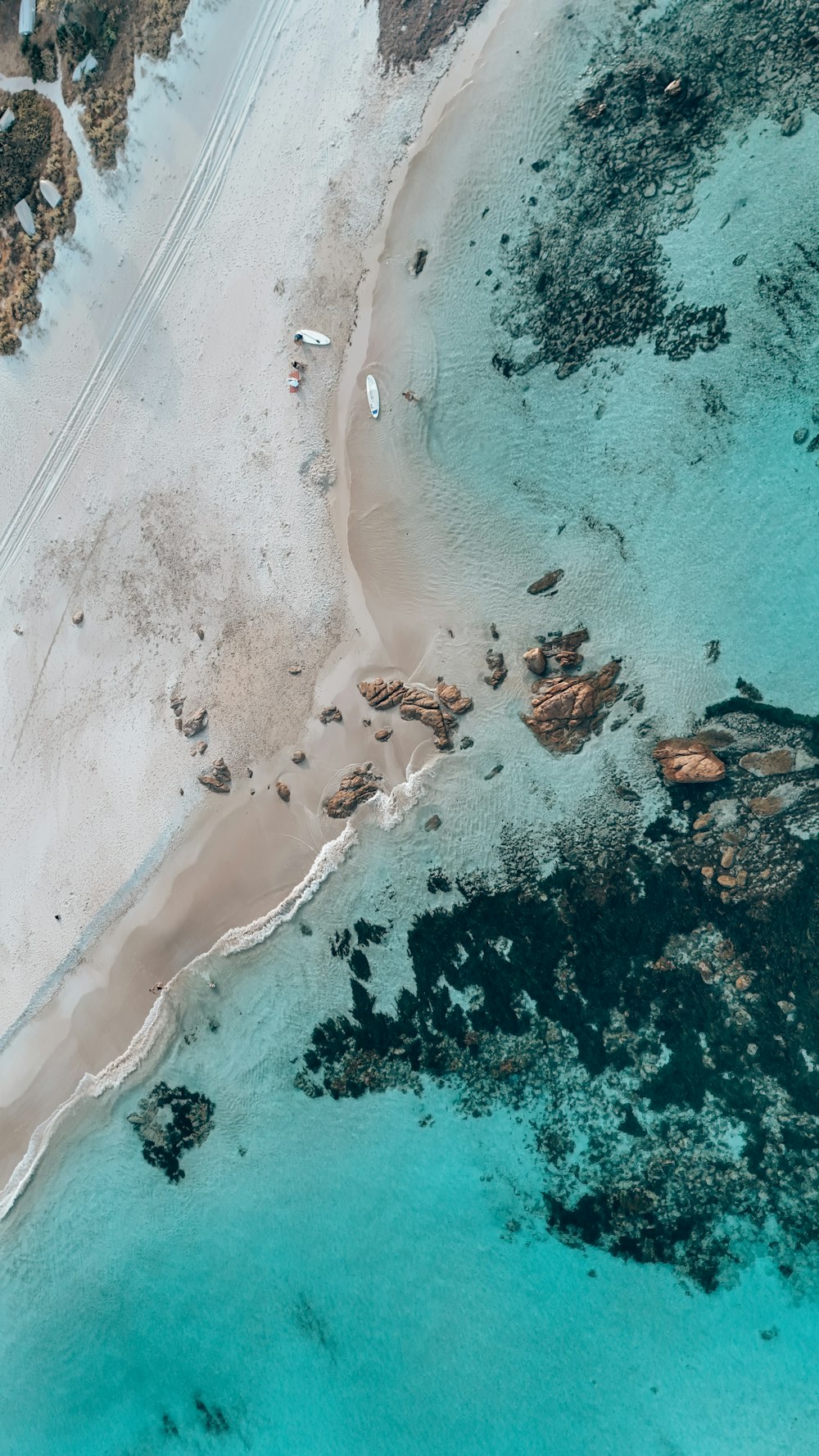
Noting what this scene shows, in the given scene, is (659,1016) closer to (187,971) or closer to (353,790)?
(353,790)

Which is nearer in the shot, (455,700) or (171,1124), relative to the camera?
(455,700)

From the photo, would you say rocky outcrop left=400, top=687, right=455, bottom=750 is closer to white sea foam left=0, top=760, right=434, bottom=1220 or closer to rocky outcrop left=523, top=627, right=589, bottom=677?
white sea foam left=0, top=760, right=434, bottom=1220

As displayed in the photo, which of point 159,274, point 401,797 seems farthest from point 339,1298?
point 159,274

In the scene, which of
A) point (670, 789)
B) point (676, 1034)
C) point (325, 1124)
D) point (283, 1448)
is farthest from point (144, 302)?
point (283, 1448)

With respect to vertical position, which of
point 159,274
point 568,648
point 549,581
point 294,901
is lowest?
point 294,901

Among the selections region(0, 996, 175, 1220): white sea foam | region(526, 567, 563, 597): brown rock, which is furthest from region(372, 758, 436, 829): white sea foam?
region(0, 996, 175, 1220): white sea foam

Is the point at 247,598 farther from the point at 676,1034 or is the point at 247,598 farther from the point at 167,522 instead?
the point at 676,1034
